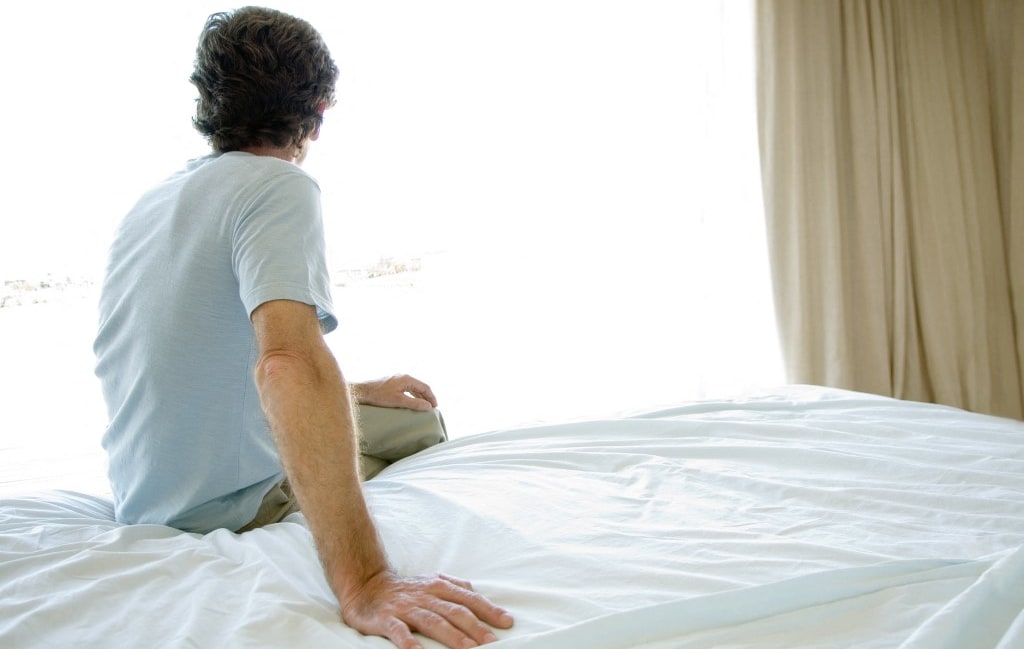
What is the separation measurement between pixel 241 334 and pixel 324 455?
311 millimetres

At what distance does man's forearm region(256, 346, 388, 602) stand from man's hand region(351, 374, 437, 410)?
1.67 feet

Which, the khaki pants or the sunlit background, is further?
the sunlit background

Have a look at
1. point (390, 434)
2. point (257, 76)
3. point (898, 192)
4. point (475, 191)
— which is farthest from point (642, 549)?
point (898, 192)

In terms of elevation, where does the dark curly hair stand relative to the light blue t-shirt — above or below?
above

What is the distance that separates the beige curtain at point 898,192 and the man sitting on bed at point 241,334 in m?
2.44

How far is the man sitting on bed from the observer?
0.93 m

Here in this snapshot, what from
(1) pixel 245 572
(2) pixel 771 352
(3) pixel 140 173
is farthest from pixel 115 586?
(2) pixel 771 352

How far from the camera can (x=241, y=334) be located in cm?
115

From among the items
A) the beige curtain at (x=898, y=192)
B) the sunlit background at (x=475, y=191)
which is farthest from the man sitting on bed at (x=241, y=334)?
the beige curtain at (x=898, y=192)

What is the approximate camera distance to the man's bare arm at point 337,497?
773 mm

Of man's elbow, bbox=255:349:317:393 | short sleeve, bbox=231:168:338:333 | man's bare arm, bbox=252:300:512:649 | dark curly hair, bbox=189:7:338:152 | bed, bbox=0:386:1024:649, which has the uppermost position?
dark curly hair, bbox=189:7:338:152

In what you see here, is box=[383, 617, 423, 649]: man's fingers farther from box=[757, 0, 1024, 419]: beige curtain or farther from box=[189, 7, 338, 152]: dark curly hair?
box=[757, 0, 1024, 419]: beige curtain

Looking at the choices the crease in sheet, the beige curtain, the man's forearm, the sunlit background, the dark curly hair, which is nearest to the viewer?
the crease in sheet

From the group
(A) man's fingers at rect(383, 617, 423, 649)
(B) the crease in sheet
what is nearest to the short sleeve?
(A) man's fingers at rect(383, 617, 423, 649)
